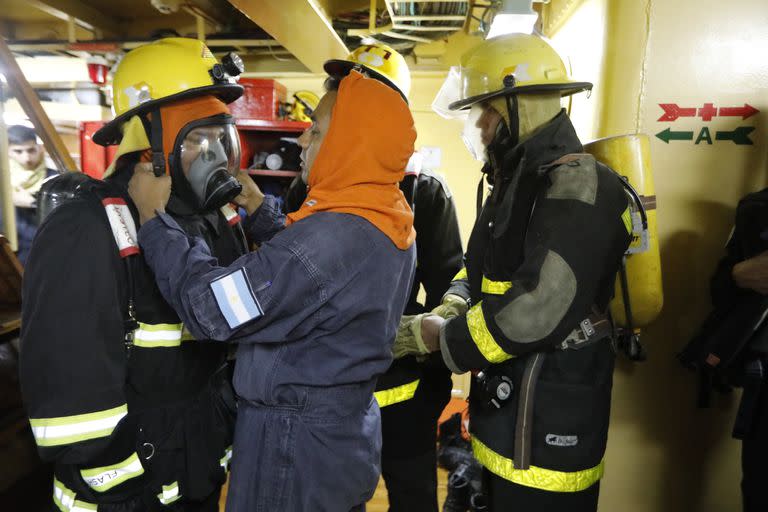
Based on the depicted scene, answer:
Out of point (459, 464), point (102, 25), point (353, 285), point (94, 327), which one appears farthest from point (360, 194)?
point (102, 25)

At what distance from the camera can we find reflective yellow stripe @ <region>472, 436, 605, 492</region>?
59.5 inches

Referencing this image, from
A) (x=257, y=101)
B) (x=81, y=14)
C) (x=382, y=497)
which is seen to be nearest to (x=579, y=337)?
(x=382, y=497)

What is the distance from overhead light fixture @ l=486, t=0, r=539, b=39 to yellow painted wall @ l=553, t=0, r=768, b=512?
1.32 ft

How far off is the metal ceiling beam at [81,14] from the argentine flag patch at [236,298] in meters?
3.16

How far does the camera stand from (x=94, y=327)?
119cm

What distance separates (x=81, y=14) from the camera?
163 inches

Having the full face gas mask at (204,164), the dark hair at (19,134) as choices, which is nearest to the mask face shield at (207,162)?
the full face gas mask at (204,164)

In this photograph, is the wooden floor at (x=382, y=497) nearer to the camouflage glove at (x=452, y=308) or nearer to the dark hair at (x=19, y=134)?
the camouflage glove at (x=452, y=308)

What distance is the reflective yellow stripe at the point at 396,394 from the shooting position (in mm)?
1993

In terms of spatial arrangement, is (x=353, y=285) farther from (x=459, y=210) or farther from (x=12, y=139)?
(x=12, y=139)

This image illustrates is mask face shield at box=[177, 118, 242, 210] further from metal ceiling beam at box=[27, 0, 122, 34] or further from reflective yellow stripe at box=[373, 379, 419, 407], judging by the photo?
metal ceiling beam at box=[27, 0, 122, 34]

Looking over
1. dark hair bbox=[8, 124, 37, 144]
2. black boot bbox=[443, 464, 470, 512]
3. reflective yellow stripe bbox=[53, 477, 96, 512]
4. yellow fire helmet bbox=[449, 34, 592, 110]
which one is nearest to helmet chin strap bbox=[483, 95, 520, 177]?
yellow fire helmet bbox=[449, 34, 592, 110]

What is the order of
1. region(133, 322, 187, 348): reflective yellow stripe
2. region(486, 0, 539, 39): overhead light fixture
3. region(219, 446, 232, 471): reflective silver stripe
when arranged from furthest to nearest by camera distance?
region(486, 0, 539, 39): overhead light fixture, region(219, 446, 232, 471): reflective silver stripe, region(133, 322, 187, 348): reflective yellow stripe

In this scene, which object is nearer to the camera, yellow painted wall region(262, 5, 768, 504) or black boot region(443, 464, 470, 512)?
yellow painted wall region(262, 5, 768, 504)
